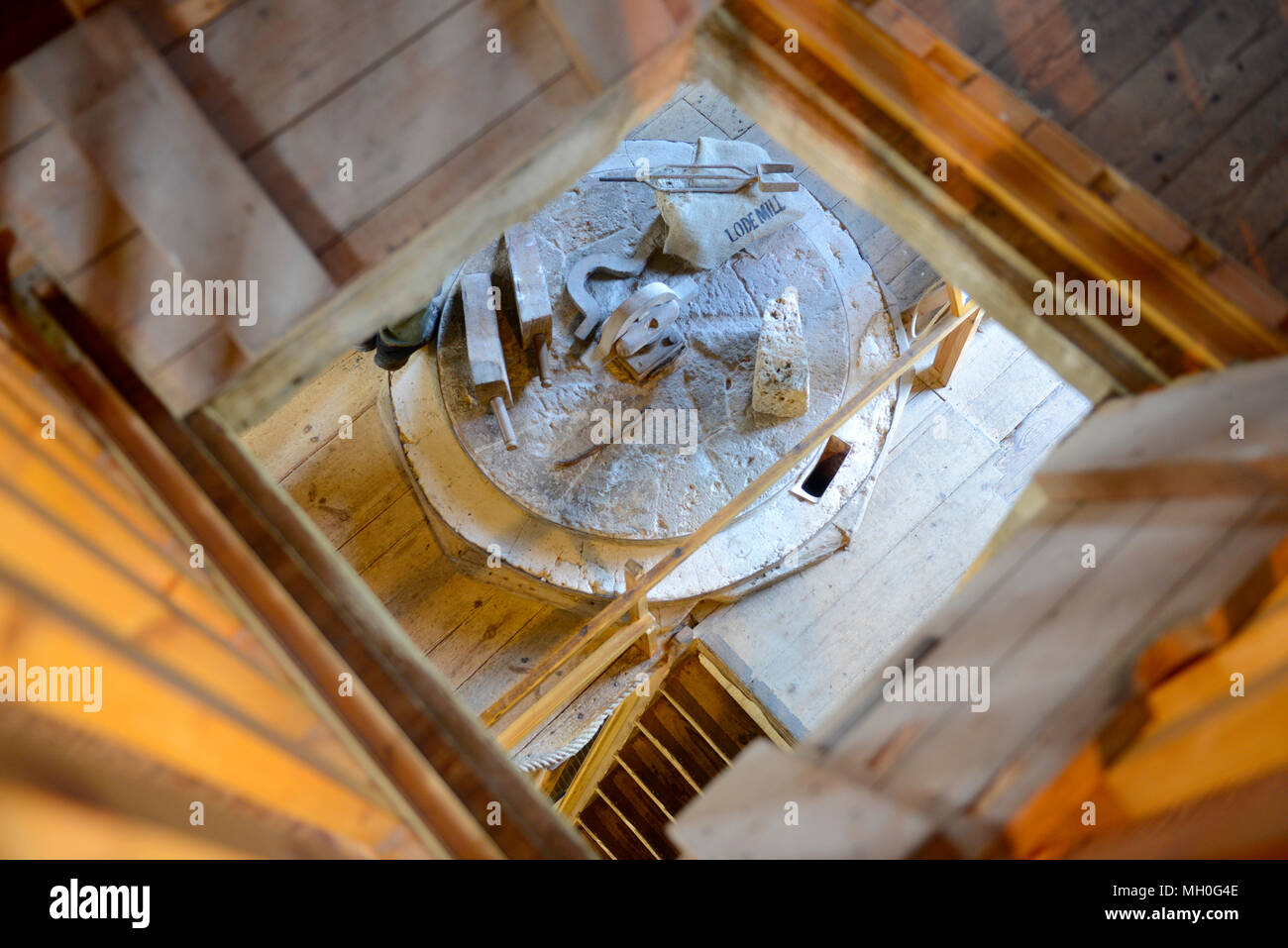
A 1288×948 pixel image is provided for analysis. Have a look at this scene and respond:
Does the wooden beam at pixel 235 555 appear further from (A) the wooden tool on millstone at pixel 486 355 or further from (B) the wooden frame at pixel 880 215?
(A) the wooden tool on millstone at pixel 486 355

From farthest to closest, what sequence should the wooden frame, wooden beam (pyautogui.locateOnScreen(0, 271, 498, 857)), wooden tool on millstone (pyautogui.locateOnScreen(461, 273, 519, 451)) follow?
1. wooden tool on millstone (pyautogui.locateOnScreen(461, 273, 519, 451))
2. the wooden frame
3. wooden beam (pyautogui.locateOnScreen(0, 271, 498, 857))

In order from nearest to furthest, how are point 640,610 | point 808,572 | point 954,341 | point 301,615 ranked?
1. point 301,615
2. point 640,610
3. point 808,572
4. point 954,341

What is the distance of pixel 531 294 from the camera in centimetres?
488

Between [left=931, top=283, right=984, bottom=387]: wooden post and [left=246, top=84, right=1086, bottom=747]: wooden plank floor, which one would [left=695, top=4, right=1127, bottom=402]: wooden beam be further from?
[left=246, top=84, right=1086, bottom=747]: wooden plank floor

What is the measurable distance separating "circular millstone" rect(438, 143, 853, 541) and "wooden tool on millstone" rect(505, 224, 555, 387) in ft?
0.23

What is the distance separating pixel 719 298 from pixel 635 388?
2.50ft

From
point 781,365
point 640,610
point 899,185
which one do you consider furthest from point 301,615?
point 781,365

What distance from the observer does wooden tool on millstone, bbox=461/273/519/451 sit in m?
4.75

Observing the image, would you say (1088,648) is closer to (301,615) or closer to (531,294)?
(301,615)

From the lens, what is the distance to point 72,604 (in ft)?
4.86

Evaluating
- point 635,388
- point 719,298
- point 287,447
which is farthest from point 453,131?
point 287,447

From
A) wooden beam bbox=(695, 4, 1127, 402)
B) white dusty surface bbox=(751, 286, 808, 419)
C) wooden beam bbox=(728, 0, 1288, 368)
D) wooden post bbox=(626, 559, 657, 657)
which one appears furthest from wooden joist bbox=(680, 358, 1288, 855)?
white dusty surface bbox=(751, 286, 808, 419)

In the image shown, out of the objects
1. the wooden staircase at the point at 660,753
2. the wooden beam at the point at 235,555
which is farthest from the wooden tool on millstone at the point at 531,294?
the wooden beam at the point at 235,555

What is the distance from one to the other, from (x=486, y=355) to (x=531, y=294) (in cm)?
40
